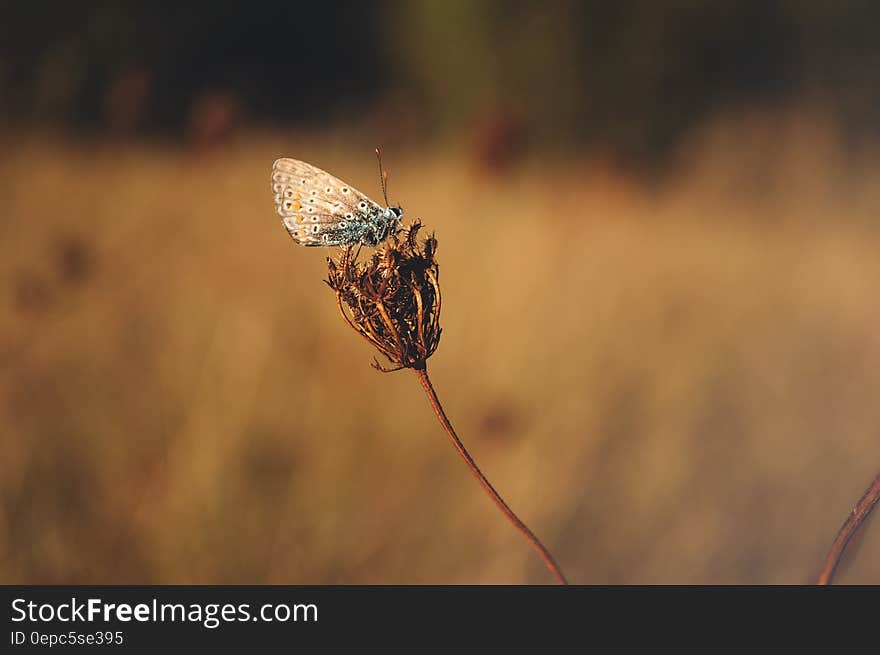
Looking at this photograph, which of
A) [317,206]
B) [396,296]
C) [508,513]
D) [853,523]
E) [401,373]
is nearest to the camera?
[853,523]

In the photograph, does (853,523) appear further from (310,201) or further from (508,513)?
(310,201)

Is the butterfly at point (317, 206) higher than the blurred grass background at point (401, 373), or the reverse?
the butterfly at point (317, 206)

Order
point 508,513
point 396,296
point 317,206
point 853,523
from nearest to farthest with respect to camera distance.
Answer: point 853,523 < point 508,513 < point 396,296 < point 317,206

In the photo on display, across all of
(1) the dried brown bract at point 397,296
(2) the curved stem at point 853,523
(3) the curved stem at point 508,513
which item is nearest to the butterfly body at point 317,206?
(1) the dried brown bract at point 397,296

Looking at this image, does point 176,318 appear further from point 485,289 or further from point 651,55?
point 651,55

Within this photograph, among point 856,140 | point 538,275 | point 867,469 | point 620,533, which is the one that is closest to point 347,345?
point 538,275

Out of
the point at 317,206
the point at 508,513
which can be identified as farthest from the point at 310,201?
the point at 508,513

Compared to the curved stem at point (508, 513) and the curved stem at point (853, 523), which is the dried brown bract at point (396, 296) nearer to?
the curved stem at point (508, 513)

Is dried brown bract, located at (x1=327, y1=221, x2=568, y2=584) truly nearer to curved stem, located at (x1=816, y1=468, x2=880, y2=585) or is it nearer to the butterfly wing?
the butterfly wing
